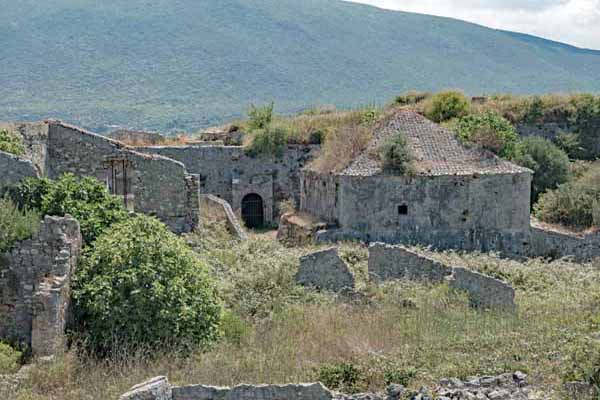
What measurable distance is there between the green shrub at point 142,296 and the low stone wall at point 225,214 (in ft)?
30.4

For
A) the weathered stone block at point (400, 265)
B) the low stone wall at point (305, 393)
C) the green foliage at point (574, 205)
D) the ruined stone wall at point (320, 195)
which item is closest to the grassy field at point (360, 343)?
the low stone wall at point (305, 393)

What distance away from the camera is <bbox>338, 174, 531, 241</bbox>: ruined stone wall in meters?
24.9

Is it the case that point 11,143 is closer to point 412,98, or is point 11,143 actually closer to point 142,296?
point 142,296

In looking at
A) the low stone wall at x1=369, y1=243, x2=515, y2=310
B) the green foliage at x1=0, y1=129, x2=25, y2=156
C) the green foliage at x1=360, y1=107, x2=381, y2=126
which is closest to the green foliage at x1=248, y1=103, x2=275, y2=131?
the green foliage at x1=360, y1=107, x2=381, y2=126

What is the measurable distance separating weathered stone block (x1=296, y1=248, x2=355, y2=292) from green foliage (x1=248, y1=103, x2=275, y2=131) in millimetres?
22714

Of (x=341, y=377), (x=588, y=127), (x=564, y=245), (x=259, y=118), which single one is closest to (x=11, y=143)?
(x=341, y=377)

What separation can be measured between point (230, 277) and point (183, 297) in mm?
4031

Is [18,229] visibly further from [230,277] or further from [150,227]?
[230,277]

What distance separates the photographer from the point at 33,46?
17550cm

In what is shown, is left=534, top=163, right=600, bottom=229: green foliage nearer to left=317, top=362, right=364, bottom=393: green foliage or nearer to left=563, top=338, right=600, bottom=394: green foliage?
left=563, top=338, right=600, bottom=394: green foliage

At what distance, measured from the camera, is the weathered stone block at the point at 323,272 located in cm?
1605

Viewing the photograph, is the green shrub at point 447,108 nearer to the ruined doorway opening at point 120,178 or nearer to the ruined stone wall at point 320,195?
the ruined stone wall at point 320,195

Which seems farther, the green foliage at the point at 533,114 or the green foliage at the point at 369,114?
the green foliage at the point at 533,114

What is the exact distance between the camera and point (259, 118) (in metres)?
39.5
